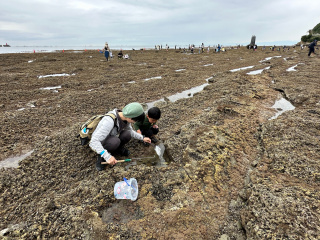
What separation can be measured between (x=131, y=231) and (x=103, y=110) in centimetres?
599

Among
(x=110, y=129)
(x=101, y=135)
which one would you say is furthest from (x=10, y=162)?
(x=110, y=129)

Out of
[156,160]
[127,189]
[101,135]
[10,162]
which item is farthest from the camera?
[10,162]

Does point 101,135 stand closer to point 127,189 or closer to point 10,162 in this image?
point 127,189

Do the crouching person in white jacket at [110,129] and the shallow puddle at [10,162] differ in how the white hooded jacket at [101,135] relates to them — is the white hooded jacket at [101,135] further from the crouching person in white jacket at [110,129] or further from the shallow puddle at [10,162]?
the shallow puddle at [10,162]

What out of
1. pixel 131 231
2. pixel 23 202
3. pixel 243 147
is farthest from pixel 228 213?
pixel 23 202

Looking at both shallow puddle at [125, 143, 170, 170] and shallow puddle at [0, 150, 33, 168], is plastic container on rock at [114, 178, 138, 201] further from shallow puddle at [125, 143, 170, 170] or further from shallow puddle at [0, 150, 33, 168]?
shallow puddle at [0, 150, 33, 168]

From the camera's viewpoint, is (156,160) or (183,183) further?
(156,160)

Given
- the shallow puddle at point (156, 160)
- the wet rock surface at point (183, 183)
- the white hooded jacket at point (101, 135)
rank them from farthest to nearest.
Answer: the shallow puddle at point (156, 160), the white hooded jacket at point (101, 135), the wet rock surface at point (183, 183)

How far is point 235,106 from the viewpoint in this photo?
21.9ft

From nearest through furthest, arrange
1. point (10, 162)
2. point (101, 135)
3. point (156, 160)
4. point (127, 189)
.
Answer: point (127, 189) → point (101, 135) → point (156, 160) → point (10, 162)

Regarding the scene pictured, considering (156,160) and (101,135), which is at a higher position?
(101,135)

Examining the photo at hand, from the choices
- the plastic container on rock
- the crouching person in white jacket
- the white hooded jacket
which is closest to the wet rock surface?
the plastic container on rock

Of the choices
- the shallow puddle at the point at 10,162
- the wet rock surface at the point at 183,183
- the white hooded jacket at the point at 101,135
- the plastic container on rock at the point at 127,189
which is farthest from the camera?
the shallow puddle at the point at 10,162

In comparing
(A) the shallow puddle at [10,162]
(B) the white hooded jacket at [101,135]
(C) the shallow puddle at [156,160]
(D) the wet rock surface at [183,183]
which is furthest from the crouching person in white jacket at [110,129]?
(A) the shallow puddle at [10,162]
